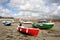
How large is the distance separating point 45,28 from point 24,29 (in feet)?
40.2

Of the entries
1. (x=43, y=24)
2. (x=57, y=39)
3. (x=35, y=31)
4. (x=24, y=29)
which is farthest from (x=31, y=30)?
(x=43, y=24)

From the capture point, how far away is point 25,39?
2062cm

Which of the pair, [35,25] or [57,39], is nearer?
[57,39]

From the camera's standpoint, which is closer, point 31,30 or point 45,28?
point 31,30

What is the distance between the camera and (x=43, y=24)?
36.2 metres

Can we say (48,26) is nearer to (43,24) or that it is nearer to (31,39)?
(43,24)

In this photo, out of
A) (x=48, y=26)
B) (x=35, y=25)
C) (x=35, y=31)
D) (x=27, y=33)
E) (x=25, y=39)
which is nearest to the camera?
(x=25, y=39)

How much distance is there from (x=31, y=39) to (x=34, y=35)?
2945 mm

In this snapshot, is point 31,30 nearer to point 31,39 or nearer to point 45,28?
point 31,39

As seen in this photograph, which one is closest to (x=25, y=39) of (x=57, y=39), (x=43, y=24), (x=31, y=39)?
(x=31, y=39)

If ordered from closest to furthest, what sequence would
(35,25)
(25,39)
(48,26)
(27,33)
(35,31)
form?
(25,39), (35,31), (27,33), (48,26), (35,25)

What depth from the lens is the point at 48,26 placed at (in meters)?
35.9

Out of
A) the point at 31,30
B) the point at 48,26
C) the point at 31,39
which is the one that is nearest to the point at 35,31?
the point at 31,30

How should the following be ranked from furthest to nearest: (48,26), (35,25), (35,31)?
(35,25), (48,26), (35,31)
